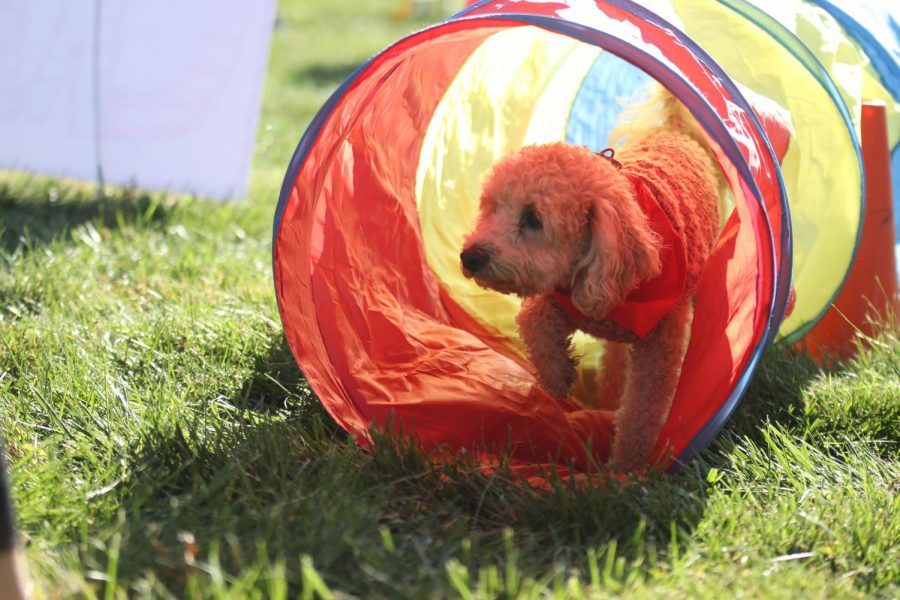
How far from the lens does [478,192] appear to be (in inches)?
173

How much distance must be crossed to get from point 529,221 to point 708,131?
61cm

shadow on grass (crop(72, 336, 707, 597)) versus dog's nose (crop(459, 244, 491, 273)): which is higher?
dog's nose (crop(459, 244, 491, 273))

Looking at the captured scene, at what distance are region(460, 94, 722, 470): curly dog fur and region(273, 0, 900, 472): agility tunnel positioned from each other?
0.36 feet

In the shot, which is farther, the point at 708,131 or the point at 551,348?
the point at 551,348

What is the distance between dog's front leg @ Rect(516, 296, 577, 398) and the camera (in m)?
3.30

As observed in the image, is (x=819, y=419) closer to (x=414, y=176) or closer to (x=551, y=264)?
(x=551, y=264)

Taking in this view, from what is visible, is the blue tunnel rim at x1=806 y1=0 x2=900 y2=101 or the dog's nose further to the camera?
the blue tunnel rim at x1=806 y1=0 x2=900 y2=101

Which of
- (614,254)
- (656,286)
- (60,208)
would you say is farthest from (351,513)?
(60,208)

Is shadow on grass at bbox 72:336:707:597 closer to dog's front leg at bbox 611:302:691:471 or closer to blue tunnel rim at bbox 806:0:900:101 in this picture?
dog's front leg at bbox 611:302:691:471

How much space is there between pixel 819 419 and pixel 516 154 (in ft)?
4.09

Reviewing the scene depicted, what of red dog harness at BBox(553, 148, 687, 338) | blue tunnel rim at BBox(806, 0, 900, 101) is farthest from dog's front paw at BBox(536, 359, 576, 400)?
blue tunnel rim at BBox(806, 0, 900, 101)

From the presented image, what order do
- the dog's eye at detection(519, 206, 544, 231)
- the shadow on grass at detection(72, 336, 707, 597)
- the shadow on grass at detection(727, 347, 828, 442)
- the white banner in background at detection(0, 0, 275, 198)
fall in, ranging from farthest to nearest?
1. the white banner in background at detection(0, 0, 275, 198)
2. the shadow on grass at detection(727, 347, 828, 442)
3. the dog's eye at detection(519, 206, 544, 231)
4. the shadow on grass at detection(72, 336, 707, 597)

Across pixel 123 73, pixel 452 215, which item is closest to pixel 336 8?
pixel 123 73

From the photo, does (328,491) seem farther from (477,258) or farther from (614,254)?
(614,254)
